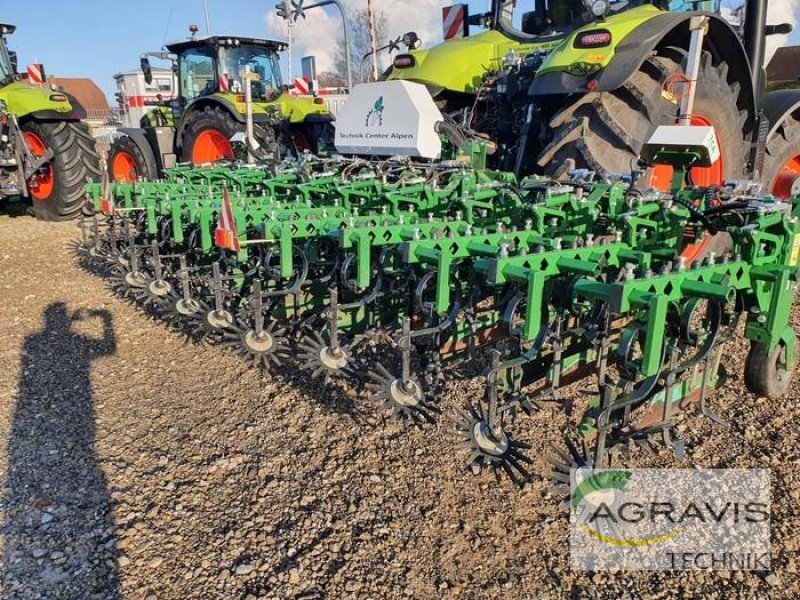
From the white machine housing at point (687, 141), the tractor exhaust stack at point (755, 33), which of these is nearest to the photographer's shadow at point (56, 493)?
the white machine housing at point (687, 141)

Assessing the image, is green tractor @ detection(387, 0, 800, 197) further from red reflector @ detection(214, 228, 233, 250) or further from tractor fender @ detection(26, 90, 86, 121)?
tractor fender @ detection(26, 90, 86, 121)

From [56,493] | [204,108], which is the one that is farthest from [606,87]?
[204,108]

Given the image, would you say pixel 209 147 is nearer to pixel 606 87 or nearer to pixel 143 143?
pixel 143 143

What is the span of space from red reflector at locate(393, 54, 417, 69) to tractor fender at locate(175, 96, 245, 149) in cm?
233

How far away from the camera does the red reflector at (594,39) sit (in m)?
3.34

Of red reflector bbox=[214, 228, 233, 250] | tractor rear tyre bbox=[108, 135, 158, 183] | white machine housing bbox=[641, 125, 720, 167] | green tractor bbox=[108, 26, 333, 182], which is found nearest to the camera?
red reflector bbox=[214, 228, 233, 250]

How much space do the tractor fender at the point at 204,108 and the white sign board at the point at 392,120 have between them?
2.69m

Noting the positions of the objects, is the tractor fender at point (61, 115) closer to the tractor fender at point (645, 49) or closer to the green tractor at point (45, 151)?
the green tractor at point (45, 151)

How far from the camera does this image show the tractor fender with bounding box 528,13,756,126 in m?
3.26

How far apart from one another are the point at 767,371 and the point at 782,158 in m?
2.87

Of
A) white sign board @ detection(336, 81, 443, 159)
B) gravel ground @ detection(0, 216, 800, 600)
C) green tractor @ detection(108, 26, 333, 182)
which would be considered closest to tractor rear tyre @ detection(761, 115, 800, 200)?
gravel ground @ detection(0, 216, 800, 600)

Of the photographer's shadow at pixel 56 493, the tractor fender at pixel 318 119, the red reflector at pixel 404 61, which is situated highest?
the red reflector at pixel 404 61

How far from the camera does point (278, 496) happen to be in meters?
2.30

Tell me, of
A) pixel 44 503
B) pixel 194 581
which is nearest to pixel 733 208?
pixel 194 581
